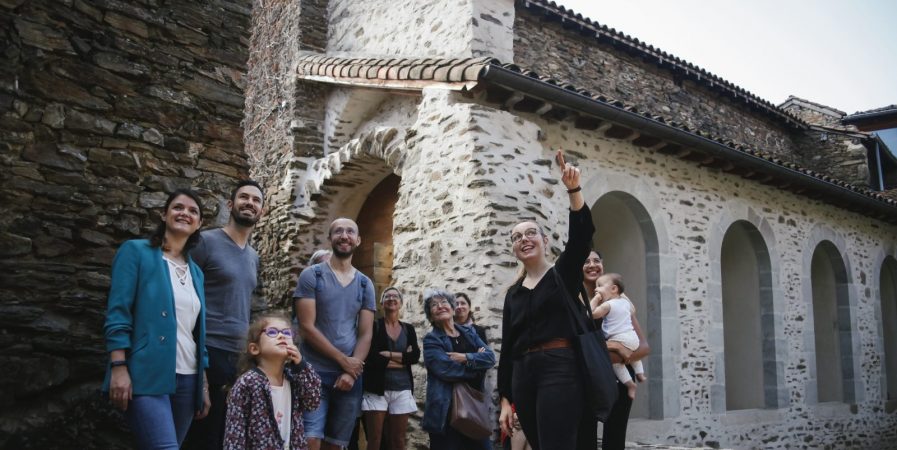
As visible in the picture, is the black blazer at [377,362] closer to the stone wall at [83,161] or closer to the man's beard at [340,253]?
the man's beard at [340,253]

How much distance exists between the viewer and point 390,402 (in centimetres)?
457

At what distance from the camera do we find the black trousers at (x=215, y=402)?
311cm

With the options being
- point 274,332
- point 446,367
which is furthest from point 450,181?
point 274,332

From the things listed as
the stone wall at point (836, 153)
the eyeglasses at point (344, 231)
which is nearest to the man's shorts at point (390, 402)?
the eyeglasses at point (344, 231)

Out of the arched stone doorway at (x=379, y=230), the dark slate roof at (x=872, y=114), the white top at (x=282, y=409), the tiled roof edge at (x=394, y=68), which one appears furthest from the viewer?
the dark slate roof at (x=872, y=114)

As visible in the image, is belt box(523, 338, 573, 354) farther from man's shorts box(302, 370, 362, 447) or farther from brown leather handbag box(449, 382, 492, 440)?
brown leather handbag box(449, 382, 492, 440)

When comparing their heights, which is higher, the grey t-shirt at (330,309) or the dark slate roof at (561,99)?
the dark slate roof at (561,99)

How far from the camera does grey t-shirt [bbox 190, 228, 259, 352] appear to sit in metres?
3.20

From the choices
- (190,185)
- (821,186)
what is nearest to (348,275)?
(190,185)

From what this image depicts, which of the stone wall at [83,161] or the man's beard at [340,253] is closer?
the stone wall at [83,161]

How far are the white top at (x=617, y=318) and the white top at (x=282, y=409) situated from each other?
2.26 meters

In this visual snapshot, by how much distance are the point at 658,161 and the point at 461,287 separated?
3.58m

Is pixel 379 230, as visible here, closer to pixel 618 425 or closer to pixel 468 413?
pixel 468 413

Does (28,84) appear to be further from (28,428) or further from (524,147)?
(524,147)
